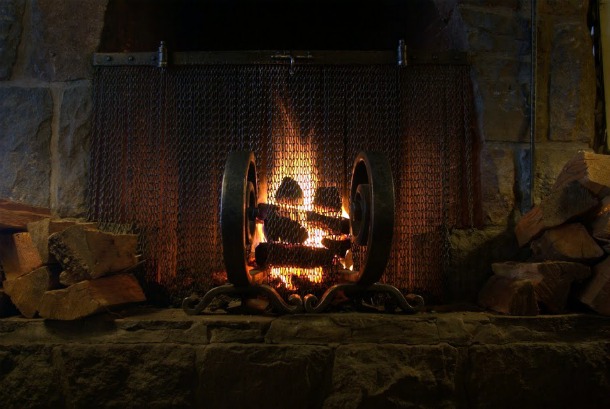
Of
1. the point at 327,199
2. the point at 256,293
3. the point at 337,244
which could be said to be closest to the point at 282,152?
the point at 327,199

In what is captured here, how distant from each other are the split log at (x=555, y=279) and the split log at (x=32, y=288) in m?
1.87

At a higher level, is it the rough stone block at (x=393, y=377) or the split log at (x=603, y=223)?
the split log at (x=603, y=223)

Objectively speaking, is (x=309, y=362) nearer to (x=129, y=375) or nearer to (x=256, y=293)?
(x=256, y=293)

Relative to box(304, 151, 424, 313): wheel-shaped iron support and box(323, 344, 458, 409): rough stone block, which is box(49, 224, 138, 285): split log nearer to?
box(304, 151, 424, 313): wheel-shaped iron support

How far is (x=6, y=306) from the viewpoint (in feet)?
6.57

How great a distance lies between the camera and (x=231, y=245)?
5.79ft

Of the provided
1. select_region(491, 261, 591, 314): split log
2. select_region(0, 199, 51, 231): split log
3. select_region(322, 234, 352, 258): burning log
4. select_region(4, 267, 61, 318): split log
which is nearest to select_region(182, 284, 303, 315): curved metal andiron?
select_region(322, 234, 352, 258): burning log

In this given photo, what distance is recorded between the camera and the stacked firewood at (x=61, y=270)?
6.07ft

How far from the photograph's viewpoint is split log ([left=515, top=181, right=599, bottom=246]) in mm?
1933

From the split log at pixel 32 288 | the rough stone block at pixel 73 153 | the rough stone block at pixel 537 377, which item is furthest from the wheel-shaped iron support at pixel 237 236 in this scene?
the rough stone block at pixel 73 153

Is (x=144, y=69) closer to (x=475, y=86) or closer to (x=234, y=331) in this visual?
(x=234, y=331)

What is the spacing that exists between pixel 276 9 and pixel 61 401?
2.39 metres

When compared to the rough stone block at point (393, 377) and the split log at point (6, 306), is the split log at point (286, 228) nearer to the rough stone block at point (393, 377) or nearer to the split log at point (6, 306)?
the rough stone block at point (393, 377)

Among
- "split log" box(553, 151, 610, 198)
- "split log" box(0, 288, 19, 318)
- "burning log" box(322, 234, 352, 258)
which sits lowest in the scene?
"split log" box(0, 288, 19, 318)
